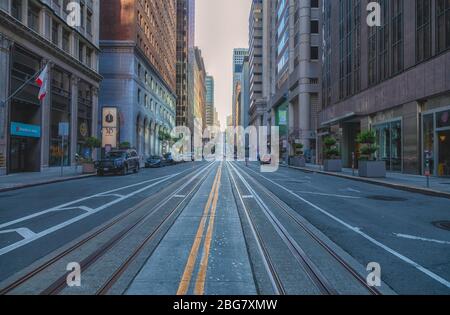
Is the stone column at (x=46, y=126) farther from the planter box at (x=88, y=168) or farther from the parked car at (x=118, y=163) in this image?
the parked car at (x=118, y=163)

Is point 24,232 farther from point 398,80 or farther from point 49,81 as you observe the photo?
point 398,80

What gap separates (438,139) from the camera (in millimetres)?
22281

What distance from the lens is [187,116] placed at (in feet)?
396

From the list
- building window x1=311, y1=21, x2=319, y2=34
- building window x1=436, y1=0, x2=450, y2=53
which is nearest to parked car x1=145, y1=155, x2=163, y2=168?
building window x1=436, y1=0, x2=450, y2=53

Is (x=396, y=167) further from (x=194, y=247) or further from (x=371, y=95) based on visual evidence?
(x=194, y=247)

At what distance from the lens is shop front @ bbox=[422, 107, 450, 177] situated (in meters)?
21.5

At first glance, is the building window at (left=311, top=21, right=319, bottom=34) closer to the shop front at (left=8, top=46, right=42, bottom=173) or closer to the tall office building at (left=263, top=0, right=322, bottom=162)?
the tall office building at (left=263, top=0, right=322, bottom=162)

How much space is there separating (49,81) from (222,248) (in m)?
29.3

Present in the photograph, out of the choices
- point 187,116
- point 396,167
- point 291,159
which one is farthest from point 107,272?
point 187,116

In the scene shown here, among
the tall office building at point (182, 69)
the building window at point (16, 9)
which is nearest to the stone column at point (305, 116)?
the building window at point (16, 9)

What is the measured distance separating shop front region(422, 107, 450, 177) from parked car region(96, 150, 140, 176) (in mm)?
22527

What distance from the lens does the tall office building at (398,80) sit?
21.9 m

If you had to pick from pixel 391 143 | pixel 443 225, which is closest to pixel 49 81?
pixel 391 143

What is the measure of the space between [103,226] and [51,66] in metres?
26.9
